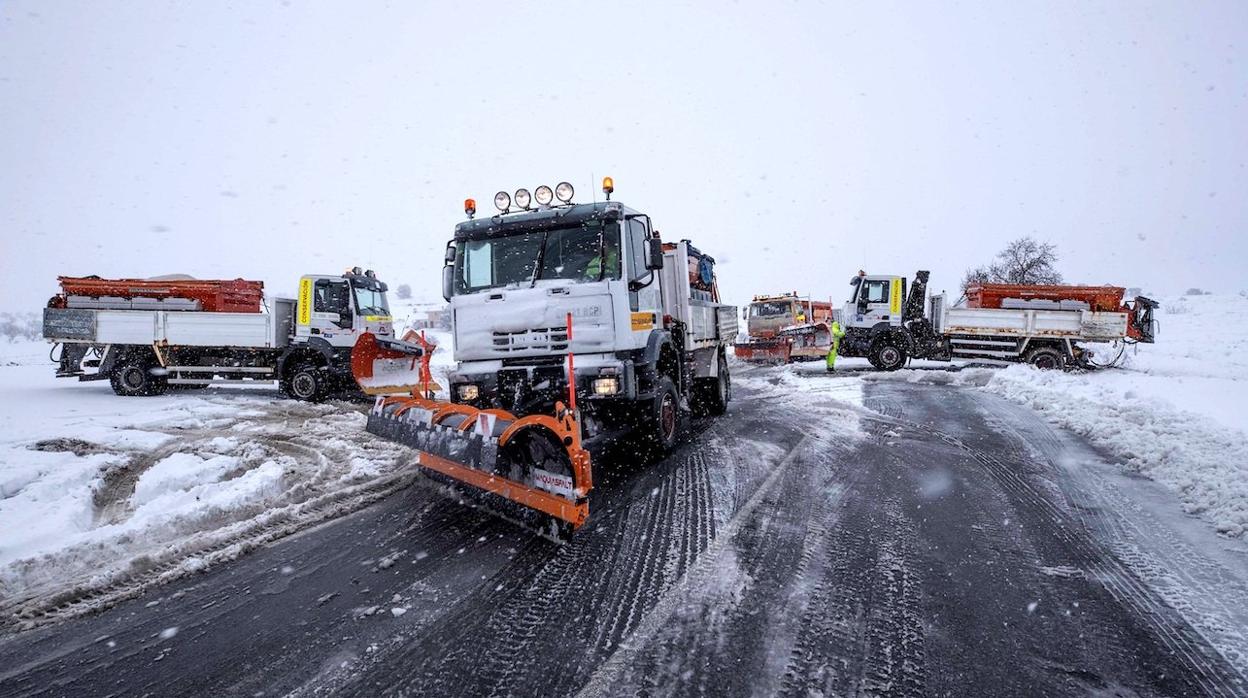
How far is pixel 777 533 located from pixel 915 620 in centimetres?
124

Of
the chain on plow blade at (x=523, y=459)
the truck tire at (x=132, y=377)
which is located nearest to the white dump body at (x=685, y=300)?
the chain on plow blade at (x=523, y=459)

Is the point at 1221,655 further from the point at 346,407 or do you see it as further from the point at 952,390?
the point at 346,407

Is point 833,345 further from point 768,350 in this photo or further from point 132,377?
point 132,377

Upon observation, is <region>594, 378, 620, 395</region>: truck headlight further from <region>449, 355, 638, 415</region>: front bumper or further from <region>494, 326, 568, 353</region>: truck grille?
<region>494, 326, 568, 353</region>: truck grille

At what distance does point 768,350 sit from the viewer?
1886 cm

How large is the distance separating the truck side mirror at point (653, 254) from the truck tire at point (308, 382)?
28.0ft

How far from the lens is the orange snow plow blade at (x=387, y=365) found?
7.10 meters

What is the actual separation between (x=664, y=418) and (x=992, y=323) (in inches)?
535

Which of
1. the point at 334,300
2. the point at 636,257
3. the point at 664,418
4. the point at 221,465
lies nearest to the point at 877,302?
the point at 664,418

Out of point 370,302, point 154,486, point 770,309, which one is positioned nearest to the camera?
point 154,486

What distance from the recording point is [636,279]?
6160mm

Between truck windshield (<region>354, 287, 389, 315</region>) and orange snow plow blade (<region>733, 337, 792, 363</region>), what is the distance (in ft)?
38.8

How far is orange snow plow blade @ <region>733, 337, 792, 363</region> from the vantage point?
1875 centimetres

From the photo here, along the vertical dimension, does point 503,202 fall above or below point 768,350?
above
